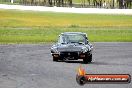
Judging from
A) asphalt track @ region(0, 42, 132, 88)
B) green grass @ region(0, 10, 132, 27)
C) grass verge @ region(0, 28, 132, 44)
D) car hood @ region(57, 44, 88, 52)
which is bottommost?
green grass @ region(0, 10, 132, 27)

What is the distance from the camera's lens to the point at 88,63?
23641mm

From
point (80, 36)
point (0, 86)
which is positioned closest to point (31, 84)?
point (0, 86)

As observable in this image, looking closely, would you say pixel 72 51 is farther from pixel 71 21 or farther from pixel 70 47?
pixel 71 21

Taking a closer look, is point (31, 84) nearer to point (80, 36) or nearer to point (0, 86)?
point (0, 86)

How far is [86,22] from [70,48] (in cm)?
5283

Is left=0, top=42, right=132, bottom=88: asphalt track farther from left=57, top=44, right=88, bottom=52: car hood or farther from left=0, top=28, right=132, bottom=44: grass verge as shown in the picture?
left=0, top=28, right=132, bottom=44: grass verge

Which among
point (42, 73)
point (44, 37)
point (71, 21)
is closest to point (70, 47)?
point (42, 73)

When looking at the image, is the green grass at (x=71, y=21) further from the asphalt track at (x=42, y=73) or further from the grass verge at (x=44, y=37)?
the asphalt track at (x=42, y=73)

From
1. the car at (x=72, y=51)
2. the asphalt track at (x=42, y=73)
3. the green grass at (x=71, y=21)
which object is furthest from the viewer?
the green grass at (x=71, y=21)

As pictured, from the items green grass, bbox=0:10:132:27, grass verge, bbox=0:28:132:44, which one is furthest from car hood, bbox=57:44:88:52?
green grass, bbox=0:10:132:27

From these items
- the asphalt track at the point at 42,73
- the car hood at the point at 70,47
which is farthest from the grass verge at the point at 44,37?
the car hood at the point at 70,47

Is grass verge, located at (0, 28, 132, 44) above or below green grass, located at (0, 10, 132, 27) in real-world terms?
above

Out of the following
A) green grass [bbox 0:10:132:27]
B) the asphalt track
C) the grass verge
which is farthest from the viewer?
green grass [bbox 0:10:132:27]

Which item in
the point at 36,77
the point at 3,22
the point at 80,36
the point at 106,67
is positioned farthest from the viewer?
the point at 3,22
